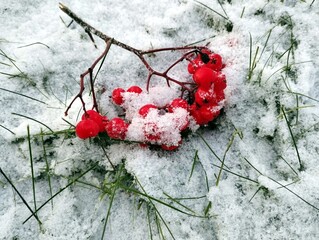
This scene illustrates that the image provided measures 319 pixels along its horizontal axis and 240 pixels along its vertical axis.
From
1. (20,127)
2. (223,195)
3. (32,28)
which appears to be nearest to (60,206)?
(20,127)

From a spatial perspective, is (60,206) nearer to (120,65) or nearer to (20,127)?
(20,127)

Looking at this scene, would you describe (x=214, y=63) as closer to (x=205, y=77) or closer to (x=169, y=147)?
(x=205, y=77)

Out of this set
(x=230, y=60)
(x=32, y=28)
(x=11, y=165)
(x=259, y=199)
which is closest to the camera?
(x=259, y=199)

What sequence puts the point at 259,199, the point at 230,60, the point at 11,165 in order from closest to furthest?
the point at 259,199 < the point at 11,165 < the point at 230,60

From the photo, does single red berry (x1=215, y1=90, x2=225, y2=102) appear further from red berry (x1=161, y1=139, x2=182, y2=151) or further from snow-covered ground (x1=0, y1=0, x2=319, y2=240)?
red berry (x1=161, y1=139, x2=182, y2=151)

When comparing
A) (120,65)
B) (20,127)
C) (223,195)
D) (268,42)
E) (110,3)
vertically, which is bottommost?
Answer: (20,127)

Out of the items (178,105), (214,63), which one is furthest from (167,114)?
(214,63)
